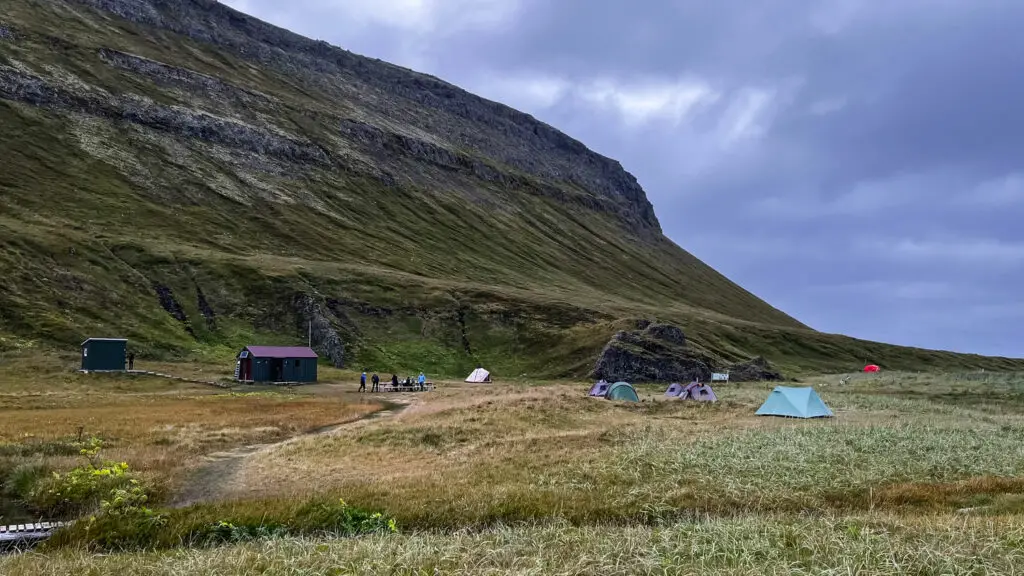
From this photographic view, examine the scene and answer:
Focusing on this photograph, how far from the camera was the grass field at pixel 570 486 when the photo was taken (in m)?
10.7

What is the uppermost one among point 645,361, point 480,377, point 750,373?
point 645,361

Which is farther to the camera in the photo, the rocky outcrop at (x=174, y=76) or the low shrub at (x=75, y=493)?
the rocky outcrop at (x=174, y=76)

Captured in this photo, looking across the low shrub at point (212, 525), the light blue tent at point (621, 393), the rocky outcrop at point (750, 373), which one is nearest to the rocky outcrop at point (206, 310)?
the light blue tent at point (621, 393)

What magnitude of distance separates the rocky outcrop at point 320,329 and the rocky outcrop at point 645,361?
35.8m

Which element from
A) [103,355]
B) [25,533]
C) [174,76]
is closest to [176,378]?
[103,355]

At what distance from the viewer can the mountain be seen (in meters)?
88.1

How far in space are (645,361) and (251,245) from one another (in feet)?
258

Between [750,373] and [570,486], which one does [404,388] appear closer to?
[570,486]

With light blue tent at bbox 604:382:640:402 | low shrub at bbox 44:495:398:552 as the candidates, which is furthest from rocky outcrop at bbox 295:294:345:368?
low shrub at bbox 44:495:398:552

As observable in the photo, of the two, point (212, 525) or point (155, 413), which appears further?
point (155, 413)

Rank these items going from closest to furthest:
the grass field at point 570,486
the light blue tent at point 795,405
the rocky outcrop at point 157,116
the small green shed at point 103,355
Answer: the grass field at point 570,486 → the light blue tent at point 795,405 → the small green shed at point 103,355 → the rocky outcrop at point 157,116

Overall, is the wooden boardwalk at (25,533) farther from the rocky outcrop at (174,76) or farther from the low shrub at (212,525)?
the rocky outcrop at (174,76)

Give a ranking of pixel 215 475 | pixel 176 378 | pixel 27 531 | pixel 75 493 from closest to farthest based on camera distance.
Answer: pixel 27 531 → pixel 75 493 → pixel 215 475 → pixel 176 378

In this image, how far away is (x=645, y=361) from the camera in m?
87.2
